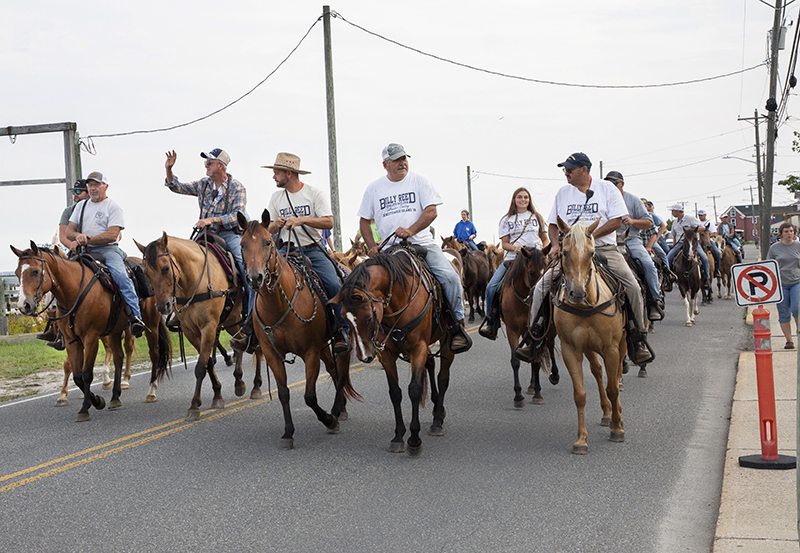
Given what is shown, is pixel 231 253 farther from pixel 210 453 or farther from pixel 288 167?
pixel 210 453

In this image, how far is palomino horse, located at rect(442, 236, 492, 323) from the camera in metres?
21.0

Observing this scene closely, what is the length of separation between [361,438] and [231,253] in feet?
11.9

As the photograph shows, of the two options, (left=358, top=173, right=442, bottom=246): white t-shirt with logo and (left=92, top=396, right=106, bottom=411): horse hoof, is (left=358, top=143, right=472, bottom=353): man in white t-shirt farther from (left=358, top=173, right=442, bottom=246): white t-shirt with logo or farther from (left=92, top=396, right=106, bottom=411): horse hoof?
(left=92, top=396, right=106, bottom=411): horse hoof

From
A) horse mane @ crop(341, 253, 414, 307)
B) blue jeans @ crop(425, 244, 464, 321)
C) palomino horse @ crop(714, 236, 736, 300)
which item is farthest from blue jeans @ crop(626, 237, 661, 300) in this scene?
palomino horse @ crop(714, 236, 736, 300)

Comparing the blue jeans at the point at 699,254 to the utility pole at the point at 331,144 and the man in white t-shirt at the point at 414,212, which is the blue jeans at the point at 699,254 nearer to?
the utility pole at the point at 331,144

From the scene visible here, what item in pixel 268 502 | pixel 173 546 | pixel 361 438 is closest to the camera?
pixel 173 546

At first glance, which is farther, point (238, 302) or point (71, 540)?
point (238, 302)

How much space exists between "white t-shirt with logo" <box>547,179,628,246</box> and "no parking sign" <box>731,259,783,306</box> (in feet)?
6.22

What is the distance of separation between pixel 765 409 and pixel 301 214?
16.8ft

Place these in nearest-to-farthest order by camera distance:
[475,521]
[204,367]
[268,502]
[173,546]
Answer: [173,546] < [475,521] < [268,502] < [204,367]

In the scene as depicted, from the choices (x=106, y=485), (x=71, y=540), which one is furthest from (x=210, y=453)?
(x=71, y=540)

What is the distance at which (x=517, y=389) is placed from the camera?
952 cm

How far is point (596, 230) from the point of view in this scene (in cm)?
819

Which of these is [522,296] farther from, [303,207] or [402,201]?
[303,207]
